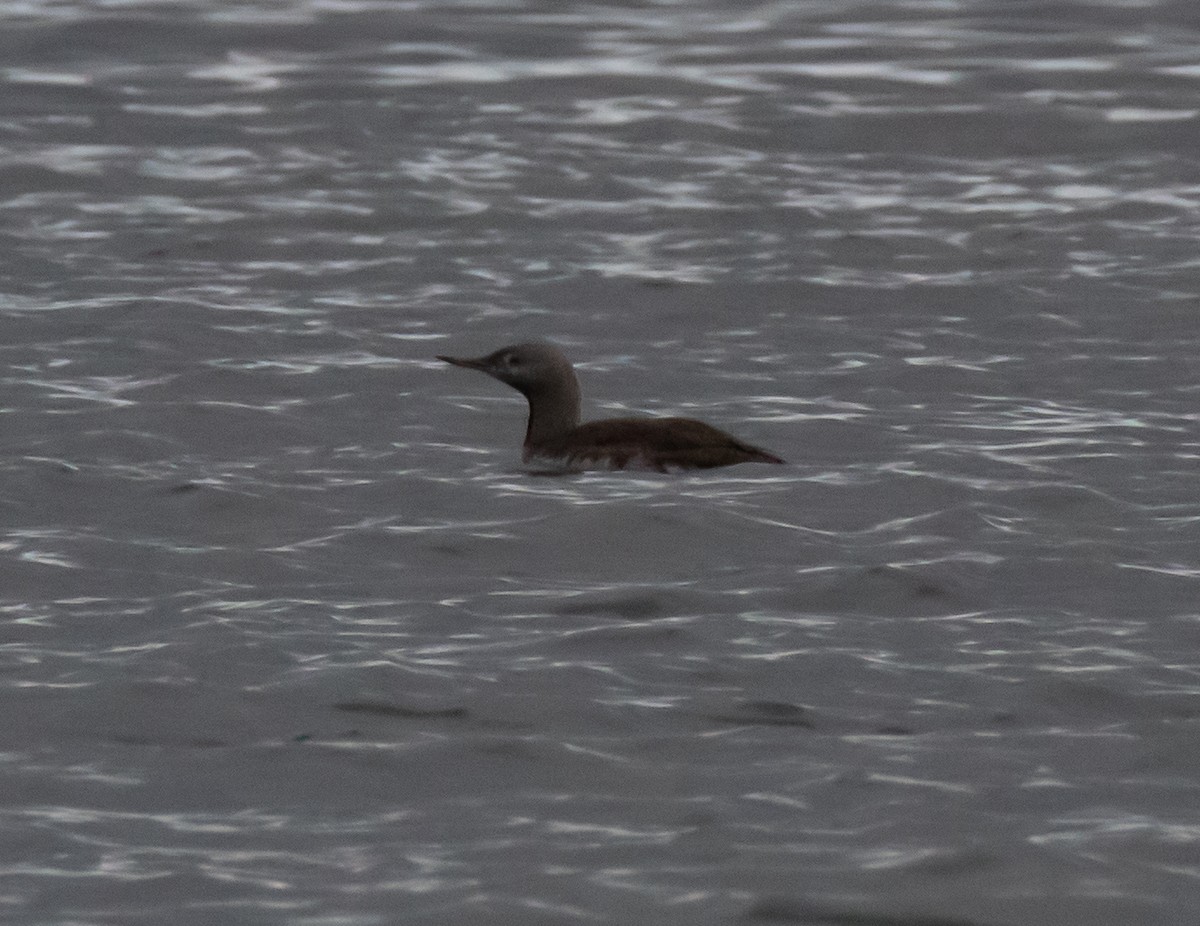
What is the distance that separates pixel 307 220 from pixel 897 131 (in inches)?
228

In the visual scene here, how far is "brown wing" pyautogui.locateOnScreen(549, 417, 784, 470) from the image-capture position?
13000mm

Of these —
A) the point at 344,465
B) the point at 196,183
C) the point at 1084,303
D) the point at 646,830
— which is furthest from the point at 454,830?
the point at 196,183

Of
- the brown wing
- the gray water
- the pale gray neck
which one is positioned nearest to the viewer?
the gray water

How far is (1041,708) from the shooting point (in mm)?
9508

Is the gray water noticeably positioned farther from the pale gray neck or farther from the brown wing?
the pale gray neck

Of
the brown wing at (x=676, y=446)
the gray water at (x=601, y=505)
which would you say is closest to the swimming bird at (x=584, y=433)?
the brown wing at (x=676, y=446)

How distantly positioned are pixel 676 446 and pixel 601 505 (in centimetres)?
87

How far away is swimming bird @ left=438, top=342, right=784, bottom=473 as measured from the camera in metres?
13.0

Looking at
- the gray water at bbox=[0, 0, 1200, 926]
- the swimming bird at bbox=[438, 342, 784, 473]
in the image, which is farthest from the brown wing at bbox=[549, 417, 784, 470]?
the gray water at bbox=[0, 0, 1200, 926]

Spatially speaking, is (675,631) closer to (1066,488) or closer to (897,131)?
(1066,488)

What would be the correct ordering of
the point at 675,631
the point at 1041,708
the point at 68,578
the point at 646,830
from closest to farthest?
the point at 646,830, the point at 1041,708, the point at 675,631, the point at 68,578

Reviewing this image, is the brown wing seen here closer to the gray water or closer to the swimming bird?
the swimming bird

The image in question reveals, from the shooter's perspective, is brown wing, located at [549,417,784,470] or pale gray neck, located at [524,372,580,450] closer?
brown wing, located at [549,417,784,470]

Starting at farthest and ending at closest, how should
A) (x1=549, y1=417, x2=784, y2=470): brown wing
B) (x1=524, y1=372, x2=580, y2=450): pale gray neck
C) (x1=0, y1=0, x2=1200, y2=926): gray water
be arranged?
(x1=524, y1=372, x2=580, y2=450): pale gray neck, (x1=549, y1=417, x2=784, y2=470): brown wing, (x1=0, y1=0, x2=1200, y2=926): gray water
